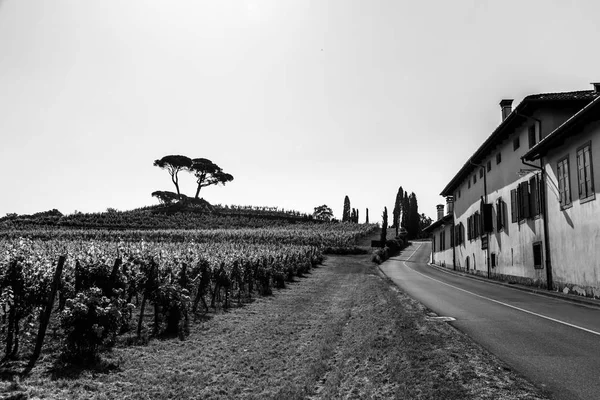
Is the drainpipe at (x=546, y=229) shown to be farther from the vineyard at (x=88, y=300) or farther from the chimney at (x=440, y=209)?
the chimney at (x=440, y=209)

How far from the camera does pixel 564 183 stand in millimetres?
18797

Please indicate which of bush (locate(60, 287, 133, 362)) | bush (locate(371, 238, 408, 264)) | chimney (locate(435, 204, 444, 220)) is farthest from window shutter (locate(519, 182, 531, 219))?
chimney (locate(435, 204, 444, 220))


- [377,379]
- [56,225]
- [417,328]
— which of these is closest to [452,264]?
[417,328]

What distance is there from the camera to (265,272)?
71.3 feet

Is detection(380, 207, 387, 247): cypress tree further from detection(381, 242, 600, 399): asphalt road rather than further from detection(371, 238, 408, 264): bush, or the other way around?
detection(381, 242, 600, 399): asphalt road

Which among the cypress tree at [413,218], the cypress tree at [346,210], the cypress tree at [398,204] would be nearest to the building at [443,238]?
the cypress tree at [398,204]

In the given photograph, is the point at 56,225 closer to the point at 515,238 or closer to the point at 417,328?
the point at 515,238

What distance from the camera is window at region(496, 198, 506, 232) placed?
87.6 feet

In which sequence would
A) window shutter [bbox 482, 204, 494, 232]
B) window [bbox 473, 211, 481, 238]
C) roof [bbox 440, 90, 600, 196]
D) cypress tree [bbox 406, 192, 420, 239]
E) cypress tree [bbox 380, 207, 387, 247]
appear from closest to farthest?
roof [bbox 440, 90, 600, 196]
window shutter [bbox 482, 204, 494, 232]
window [bbox 473, 211, 481, 238]
cypress tree [bbox 380, 207, 387, 247]
cypress tree [bbox 406, 192, 420, 239]

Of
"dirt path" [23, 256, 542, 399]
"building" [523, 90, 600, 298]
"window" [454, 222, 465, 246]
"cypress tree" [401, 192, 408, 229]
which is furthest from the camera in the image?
"cypress tree" [401, 192, 408, 229]

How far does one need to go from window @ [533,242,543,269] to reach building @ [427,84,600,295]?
47mm

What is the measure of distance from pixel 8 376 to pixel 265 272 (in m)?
14.9

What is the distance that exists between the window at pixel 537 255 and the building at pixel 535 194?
0.15ft

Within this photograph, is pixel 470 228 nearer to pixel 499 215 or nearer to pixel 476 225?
pixel 476 225
